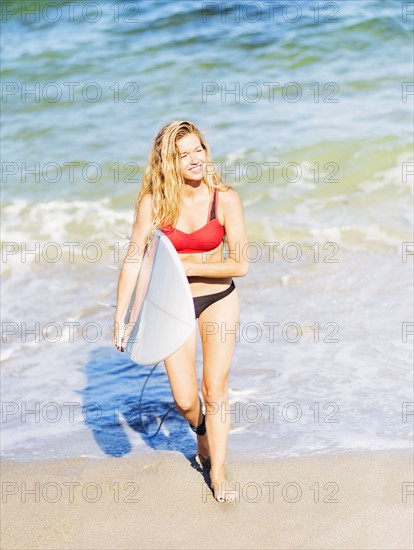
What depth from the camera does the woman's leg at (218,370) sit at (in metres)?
4.22

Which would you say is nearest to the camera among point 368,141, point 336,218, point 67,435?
point 67,435

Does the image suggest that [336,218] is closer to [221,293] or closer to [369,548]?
[221,293]

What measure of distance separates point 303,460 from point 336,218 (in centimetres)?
404

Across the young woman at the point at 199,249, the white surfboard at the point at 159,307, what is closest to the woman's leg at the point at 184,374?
the young woman at the point at 199,249

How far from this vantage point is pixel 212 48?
12547 mm

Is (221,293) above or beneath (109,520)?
above

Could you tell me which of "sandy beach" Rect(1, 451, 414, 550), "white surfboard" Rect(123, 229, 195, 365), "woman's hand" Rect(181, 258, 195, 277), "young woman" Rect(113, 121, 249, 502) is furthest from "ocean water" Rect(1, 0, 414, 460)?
"woman's hand" Rect(181, 258, 195, 277)

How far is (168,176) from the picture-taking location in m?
4.15

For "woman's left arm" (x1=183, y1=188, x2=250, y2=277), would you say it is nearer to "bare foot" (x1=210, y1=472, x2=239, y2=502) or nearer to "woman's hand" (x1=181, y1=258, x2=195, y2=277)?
"woman's hand" (x1=181, y1=258, x2=195, y2=277)

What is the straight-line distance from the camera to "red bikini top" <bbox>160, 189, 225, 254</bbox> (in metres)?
4.18

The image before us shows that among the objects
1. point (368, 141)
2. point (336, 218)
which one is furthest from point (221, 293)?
point (368, 141)

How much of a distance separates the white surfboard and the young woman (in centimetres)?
6

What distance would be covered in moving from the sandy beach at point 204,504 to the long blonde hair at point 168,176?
1198 millimetres

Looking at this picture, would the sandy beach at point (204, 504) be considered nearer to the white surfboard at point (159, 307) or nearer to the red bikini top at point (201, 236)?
the white surfboard at point (159, 307)
